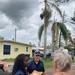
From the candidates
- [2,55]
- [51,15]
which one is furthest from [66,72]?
[2,55]

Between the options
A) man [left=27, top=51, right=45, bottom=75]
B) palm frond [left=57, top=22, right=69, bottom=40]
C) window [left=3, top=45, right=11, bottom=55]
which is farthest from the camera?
window [left=3, top=45, right=11, bottom=55]

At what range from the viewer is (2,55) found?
33.1 m

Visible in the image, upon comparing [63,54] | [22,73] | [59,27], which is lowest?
[22,73]

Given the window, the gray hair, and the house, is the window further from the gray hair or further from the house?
the gray hair

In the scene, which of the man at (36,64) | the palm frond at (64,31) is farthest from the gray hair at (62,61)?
the palm frond at (64,31)

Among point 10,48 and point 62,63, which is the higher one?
point 10,48

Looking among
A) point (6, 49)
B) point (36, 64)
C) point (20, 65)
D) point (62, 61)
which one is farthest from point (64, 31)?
point (62, 61)

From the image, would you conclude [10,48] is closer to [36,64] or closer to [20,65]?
[36,64]

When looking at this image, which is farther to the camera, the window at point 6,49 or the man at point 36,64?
the window at point 6,49

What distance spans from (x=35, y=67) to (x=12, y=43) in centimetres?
2837

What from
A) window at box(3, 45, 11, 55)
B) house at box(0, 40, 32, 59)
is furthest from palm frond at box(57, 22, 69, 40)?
window at box(3, 45, 11, 55)

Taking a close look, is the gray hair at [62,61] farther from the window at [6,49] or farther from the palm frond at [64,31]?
the window at [6,49]

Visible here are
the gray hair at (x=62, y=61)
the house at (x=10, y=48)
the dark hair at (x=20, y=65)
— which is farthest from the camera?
the house at (x=10, y=48)

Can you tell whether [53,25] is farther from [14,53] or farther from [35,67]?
[35,67]
